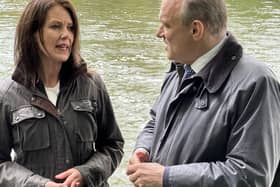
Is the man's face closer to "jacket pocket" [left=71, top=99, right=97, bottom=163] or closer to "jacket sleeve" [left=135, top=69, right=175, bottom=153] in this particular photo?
"jacket sleeve" [left=135, top=69, right=175, bottom=153]

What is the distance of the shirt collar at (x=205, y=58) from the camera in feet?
7.78

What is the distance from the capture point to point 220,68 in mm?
2373

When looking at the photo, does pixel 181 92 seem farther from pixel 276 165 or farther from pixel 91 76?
pixel 91 76

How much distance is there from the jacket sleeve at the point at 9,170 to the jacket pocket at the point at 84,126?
263mm

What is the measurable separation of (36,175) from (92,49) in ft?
27.9

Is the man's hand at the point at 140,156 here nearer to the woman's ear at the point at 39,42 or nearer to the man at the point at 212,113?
the man at the point at 212,113

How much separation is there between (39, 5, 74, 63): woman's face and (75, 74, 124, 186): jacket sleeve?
0.86ft

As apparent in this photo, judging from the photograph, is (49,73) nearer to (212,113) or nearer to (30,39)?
(30,39)

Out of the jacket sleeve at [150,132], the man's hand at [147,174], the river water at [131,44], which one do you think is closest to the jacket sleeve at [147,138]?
the jacket sleeve at [150,132]

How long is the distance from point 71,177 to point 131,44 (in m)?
9.21

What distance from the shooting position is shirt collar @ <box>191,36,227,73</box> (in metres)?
2.37

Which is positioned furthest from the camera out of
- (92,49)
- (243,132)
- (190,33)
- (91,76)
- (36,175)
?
(92,49)

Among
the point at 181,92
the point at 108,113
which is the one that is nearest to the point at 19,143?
the point at 108,113

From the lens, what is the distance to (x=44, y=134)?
282 cm
